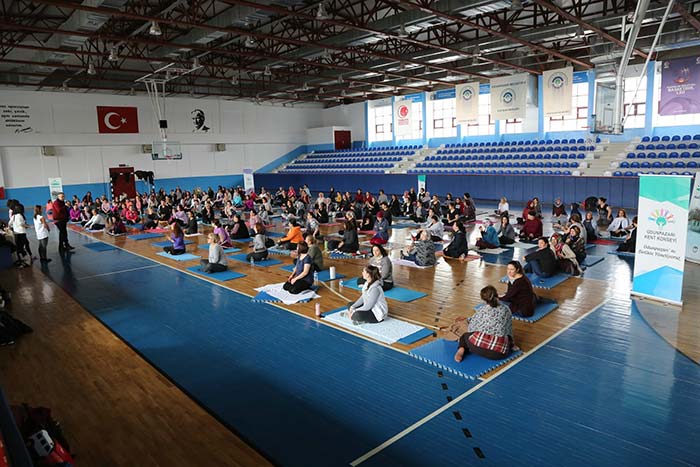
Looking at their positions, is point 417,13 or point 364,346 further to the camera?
point 417,13

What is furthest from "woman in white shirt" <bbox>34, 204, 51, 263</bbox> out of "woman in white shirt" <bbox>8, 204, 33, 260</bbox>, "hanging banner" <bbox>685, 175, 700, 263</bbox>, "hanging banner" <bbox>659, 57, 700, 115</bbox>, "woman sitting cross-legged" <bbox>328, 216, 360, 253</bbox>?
"hanging banner" <bbox>659, 57, 700, 115</bbox>

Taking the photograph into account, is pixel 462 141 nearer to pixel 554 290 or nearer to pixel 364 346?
pixel 554 290

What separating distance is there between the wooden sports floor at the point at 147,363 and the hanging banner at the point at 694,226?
11.0 inches

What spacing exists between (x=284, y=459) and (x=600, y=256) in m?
10.1

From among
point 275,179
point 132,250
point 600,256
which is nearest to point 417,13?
point 600,256

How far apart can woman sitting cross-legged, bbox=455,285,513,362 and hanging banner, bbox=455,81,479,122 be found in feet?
66.6

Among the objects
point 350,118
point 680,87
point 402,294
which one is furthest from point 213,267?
point 350,118

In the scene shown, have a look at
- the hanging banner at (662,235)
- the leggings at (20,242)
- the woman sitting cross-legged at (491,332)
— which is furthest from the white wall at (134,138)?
the hanging banner at (662,235)

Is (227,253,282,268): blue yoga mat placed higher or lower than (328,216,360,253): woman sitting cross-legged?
lower

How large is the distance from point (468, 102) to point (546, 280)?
16.9 metres

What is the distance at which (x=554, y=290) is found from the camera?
9078 millimetres

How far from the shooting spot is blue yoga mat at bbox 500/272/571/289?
9329mm

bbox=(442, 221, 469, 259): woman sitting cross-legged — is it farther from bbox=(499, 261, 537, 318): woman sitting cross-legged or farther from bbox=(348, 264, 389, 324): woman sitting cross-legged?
bbox=(348, 264, 389, 324): woman sitting cross-legged

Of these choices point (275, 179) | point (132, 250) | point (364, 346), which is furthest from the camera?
point (275, 179)
